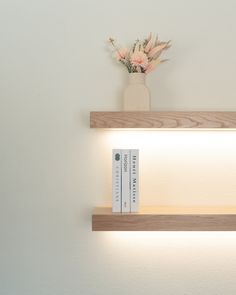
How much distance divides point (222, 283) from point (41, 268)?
0.78 meters

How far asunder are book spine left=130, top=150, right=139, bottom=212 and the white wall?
16cm

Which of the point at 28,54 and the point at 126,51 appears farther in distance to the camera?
the point at 28,54

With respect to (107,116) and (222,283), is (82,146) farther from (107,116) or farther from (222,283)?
(222,283)

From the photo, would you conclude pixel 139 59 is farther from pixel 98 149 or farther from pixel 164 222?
pixel 164 222

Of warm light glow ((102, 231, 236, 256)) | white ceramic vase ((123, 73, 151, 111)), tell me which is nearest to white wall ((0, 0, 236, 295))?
warm light glow ((102, 231, 236, 256))

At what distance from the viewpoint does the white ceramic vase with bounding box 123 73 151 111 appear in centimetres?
159

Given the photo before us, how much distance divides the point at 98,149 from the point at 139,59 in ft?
1.39

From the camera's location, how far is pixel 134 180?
1.55 m

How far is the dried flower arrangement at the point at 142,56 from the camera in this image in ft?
5.16

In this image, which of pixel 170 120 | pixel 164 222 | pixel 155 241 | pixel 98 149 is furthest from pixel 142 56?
pixel 155 241

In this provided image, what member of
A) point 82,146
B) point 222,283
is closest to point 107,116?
point 82,146

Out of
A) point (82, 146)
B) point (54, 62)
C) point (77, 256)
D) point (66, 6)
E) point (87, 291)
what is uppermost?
point (66, 6)

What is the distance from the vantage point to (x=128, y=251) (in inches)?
66.7

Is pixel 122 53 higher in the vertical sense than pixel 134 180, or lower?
higher
